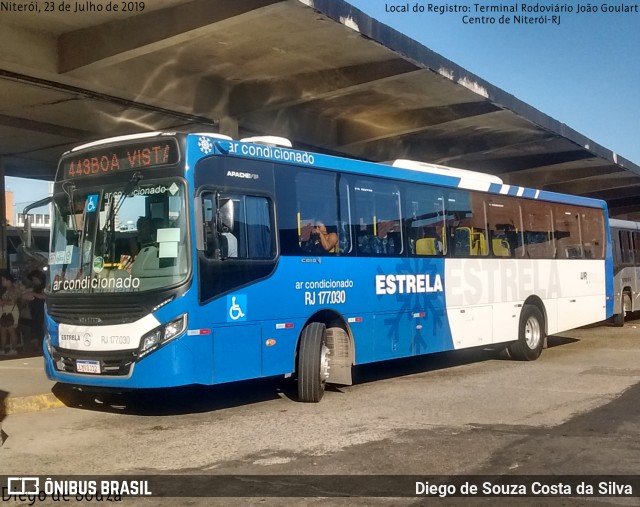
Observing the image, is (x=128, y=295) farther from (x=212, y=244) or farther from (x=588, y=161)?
(x=588, y=161)

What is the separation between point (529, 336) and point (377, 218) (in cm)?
521

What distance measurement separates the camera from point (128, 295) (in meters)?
8.41

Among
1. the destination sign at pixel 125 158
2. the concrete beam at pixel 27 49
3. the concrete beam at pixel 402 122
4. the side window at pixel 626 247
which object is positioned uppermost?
the concrete beam at pixel 27 49

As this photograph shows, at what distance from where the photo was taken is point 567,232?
53.2ft

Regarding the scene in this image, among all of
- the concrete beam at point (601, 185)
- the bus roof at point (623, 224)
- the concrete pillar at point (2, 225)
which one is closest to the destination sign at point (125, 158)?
the concrete pillar at point (2, 225)

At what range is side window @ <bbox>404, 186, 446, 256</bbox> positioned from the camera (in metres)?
12.0

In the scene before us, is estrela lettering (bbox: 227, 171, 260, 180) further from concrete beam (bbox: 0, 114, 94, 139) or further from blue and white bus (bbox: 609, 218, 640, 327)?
blue and white bus (bbox: 609, 218, 640, 327)

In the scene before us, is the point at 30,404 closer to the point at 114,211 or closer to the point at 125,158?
the point at 114,211

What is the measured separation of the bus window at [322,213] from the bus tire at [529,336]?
5393mm

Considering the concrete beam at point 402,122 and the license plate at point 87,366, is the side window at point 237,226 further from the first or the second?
the concrete beam at point 402,122

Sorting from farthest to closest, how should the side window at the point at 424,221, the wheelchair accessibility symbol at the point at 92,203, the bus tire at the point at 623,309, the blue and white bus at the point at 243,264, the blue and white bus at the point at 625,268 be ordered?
the bus tire at the point at 623,309, the blue and white bus at the point at 625,268, the side window at the point at 424,221, the wheelchair accessibility symbol at the point at 92,203, the blue and white bus at the point at 243,264

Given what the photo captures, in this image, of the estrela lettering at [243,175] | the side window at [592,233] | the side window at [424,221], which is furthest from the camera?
the side window at [592,233]

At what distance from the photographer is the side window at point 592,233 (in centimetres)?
1686

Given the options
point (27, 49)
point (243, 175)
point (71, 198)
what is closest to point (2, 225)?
point (27, 49)
